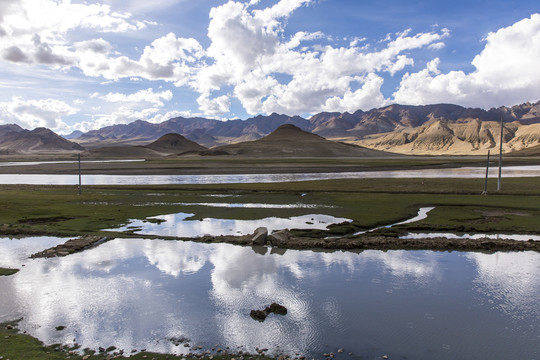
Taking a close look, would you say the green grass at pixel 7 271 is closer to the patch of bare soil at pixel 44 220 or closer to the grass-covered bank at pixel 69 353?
the grass-covered bank at pixel 69 353

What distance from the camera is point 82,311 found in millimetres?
Answer: 14172

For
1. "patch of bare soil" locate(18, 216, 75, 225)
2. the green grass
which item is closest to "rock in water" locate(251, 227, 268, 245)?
the green grass

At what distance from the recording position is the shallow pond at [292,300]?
39.4ft

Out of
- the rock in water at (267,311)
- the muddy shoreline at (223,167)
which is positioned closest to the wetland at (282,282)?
the rock in water at (267,311)

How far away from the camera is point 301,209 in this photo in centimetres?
3784

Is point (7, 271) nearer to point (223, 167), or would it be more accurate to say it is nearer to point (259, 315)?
point (259, 315)

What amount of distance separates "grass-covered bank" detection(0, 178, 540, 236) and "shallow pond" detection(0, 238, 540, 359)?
7637 mm

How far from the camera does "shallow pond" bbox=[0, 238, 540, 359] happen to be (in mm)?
12008

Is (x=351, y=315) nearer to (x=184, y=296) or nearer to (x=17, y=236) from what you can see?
(x=184, y=296)

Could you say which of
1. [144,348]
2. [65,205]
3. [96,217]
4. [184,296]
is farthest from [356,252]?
[65,205]

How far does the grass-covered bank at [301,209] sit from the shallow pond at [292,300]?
7.64m

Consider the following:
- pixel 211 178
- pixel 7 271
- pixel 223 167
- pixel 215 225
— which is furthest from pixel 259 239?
pixel 223 167

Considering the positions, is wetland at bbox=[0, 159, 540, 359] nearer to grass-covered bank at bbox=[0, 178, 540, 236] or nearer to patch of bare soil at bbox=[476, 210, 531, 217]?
patch of bare soil at bbox=[476, 210, 531, 217]

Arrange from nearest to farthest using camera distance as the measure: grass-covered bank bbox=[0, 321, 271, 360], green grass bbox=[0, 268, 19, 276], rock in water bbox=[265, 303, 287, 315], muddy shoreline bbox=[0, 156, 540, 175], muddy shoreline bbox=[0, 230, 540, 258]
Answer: grass-covered bank bbox=[0, 321, 271, 360]
rock in water bbox=[265, 303, 287, 315]
green grass bbox=[0, 268, 19, 276]
muddy shoreline bbox=[0, 230, 540, 258]
muddy shoreline bbox=[0, 156, 540, 175]
